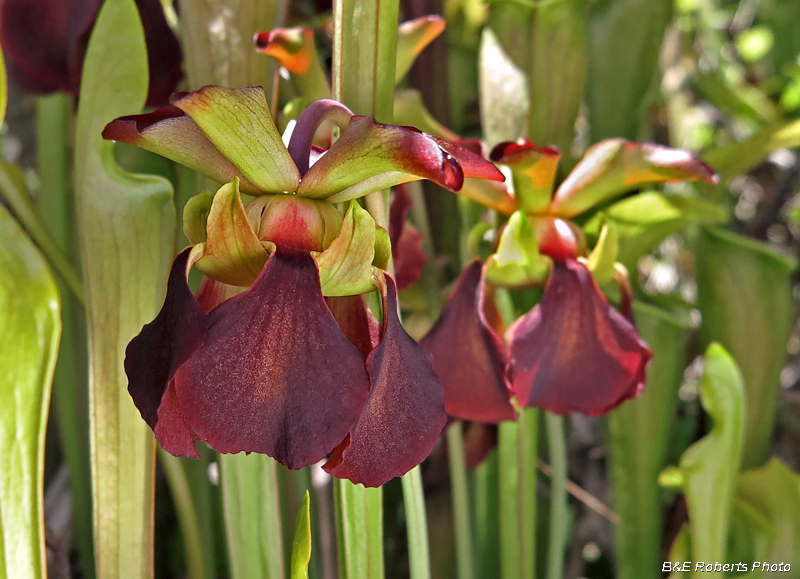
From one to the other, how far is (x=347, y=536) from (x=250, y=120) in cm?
21

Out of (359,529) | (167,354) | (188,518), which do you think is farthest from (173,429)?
(188,518)

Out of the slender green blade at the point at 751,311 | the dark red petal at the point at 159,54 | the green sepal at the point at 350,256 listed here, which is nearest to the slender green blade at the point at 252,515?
the green sepal at the point at 350,256

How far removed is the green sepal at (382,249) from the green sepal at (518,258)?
14cm

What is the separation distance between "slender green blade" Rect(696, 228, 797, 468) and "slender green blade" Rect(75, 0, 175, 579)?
1.52 feet

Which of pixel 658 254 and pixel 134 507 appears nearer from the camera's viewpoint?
pixel 134 507

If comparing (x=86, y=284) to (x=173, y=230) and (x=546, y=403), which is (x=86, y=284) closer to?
(x=173, y=230)

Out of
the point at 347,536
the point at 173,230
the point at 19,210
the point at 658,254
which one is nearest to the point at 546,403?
the point at 347,536

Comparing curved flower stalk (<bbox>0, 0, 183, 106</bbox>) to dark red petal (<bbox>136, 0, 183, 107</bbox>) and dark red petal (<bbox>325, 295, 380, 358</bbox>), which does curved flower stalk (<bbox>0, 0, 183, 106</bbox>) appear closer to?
dark red petal (<bbox>136, 0, 183, 107</bbox>)

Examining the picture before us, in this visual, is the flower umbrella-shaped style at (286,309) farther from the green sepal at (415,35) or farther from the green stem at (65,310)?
the green stem at (65,310)

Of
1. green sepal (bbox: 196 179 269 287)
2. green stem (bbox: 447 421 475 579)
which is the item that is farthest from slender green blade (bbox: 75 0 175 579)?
green stem (bbox: 447 421 475 579)

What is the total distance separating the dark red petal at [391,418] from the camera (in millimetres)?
232

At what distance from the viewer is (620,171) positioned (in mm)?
398

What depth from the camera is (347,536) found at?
33 cm

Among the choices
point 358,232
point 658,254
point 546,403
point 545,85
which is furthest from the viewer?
point 658,254
